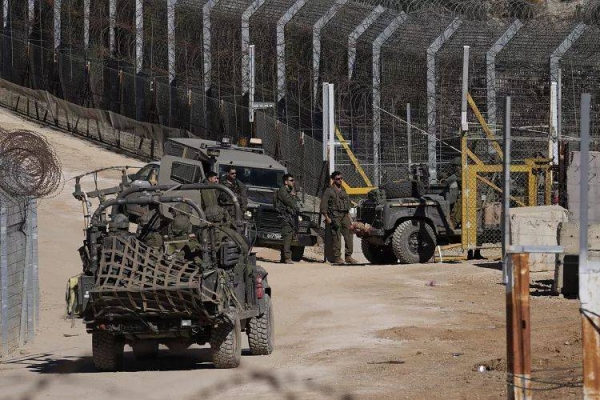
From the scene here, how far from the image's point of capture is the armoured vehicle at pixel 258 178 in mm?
22453

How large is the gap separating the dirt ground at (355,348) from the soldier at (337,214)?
4.57 feet

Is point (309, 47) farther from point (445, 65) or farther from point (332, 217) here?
point (332, 217)

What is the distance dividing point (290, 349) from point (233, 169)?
1047 centimetres

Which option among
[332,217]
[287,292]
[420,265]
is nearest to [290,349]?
[287,292]

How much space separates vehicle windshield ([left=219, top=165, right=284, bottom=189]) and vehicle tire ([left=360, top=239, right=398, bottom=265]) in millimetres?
2222

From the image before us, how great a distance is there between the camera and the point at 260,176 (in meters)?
23.9

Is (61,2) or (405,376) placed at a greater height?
(61,2)

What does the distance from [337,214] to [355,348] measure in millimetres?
9614

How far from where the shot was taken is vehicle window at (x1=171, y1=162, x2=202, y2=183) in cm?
1944

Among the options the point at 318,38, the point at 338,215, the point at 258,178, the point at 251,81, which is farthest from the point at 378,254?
the point at 251,81

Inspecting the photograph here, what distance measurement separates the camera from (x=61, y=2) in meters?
36.7

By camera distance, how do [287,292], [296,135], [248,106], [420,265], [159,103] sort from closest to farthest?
[287,292] → [420,265] → [296,135] → [248,106] → [159,103]

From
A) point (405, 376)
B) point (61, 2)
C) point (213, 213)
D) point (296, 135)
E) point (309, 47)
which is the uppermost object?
point (61, 2)

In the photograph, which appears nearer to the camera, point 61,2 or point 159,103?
point 159,103
